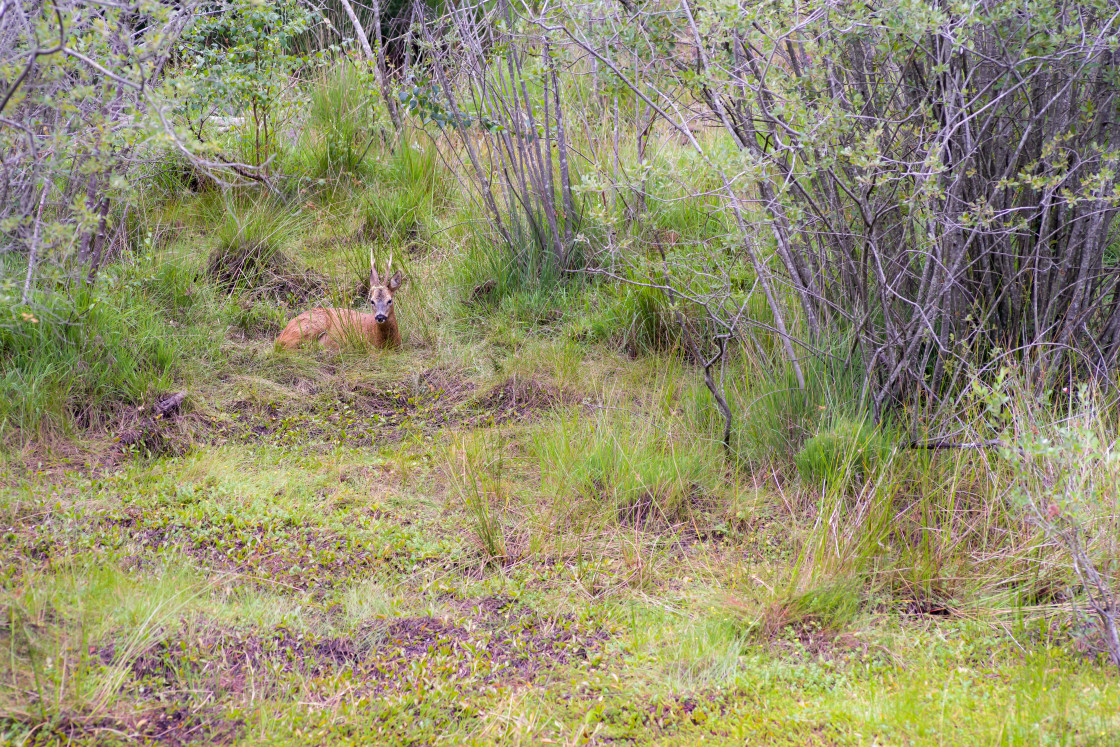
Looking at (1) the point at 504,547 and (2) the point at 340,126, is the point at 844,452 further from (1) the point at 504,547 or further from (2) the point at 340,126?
(2) the point at 340,126

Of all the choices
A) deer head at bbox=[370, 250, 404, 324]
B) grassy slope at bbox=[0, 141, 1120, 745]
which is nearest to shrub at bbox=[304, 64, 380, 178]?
deer head at bbox=[370, 250, 404, 324]

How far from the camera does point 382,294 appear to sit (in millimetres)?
6281

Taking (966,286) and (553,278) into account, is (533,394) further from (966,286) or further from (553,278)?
(966,286)

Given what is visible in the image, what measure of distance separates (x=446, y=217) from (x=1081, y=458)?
17.6ft

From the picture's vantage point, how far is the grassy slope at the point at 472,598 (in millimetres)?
2721

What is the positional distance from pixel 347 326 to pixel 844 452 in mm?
3513

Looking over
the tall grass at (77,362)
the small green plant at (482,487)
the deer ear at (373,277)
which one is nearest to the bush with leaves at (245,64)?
the deer ear at (373,277)

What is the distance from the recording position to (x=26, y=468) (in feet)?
14.4

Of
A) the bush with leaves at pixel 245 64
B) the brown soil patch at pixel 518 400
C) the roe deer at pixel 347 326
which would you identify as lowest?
the brown soil patch at pixel 518 400

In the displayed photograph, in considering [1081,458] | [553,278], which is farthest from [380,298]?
[1081,458]

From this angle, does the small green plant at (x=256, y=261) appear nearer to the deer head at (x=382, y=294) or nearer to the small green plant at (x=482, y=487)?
the deer head at (x=382, y=294)

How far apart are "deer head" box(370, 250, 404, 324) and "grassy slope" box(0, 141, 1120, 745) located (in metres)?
0.77

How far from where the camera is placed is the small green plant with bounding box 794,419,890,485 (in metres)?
3.93

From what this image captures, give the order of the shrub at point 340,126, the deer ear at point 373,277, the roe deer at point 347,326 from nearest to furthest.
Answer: the roe deer at point 347,326
the deer ear at point 373,277
the shrub at point 340,126
